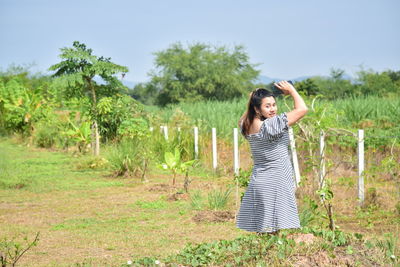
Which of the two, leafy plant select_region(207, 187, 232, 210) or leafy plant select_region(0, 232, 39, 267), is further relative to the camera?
leafy plant select_region(207, 187, 232, 210)

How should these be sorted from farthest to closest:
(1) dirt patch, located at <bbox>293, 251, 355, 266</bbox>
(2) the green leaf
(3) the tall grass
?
(3) the tall grass < (2) the green leaf < (1) dirt patch, located at <bbox>293, 251, 355, 266</bbox>

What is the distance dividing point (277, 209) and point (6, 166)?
1136 cm

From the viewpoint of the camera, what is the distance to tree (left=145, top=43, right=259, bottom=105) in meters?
46.9

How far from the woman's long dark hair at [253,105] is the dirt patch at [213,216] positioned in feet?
10.2

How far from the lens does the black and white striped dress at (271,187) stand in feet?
14.5

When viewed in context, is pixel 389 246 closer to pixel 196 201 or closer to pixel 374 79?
pixel 196 201

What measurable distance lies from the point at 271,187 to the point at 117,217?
402 centimetres

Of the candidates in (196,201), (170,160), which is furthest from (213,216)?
(170,160)

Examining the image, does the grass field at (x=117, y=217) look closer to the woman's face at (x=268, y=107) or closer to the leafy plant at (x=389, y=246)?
the leafy plant at (x=389, y=246)

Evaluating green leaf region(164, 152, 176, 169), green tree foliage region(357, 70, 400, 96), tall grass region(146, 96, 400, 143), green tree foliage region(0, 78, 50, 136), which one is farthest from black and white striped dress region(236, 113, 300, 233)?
green tree foliage region(357, 70, 400, 96)

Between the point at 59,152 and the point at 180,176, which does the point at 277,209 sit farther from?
the point at 59,152

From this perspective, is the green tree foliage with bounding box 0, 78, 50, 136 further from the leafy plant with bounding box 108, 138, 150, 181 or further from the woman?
the woman

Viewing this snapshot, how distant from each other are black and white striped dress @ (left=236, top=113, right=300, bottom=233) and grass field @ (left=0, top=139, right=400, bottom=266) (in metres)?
0.37

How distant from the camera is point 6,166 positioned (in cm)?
1419
